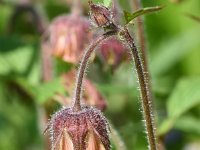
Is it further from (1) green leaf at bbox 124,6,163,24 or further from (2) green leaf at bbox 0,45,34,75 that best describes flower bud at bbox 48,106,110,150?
(2) green leaf at bbox 0,45,34,75

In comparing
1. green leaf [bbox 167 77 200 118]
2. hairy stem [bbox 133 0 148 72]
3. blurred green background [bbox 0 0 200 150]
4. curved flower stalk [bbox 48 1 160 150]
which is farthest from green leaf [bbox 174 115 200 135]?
curved flower stalk [bbox 48 1 160 150]

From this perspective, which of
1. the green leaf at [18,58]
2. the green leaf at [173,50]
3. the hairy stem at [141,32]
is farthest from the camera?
the green leaf at [173,50]

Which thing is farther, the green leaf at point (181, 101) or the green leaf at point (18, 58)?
the green leaf at point (18, 58)

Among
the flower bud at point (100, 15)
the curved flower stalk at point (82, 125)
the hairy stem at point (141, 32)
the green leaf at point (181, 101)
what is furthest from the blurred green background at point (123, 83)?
the flower bud at point (100, 15)

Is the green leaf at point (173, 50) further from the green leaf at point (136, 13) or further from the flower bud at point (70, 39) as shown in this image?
the green leaf at point (136, 13)

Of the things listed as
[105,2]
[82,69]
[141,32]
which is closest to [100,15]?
[105,2]

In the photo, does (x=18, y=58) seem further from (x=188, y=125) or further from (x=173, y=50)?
(x=173, y=50)

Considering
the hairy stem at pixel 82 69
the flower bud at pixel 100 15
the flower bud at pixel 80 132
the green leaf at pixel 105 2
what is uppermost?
the green leaf at pixel 105 2

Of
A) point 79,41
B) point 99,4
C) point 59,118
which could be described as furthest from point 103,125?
point 79,41
